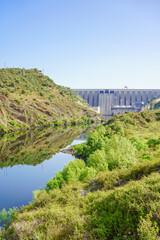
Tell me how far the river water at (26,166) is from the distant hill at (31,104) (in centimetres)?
2141

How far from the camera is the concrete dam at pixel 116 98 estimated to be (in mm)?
153538

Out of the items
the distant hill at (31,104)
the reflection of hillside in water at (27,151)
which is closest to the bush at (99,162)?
the reflection of hillside in water at (27,151)

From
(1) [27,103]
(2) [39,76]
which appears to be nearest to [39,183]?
(1) [27,103]

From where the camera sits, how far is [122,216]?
6.34 meters

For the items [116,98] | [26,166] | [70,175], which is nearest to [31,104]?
[26,166]

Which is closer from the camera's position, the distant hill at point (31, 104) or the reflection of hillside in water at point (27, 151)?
the reflection of hillside in water at point (27, 151)

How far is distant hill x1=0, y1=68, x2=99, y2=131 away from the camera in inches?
2822

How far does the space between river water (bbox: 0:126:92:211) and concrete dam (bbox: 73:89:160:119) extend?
11061 cm

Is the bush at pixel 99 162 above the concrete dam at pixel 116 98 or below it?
below

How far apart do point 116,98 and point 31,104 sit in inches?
3573

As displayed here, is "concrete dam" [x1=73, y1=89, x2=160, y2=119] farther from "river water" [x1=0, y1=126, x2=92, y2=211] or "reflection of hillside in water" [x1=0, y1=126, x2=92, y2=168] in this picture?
"river water" [x1=0, y1=126, x2=92, y2=211]

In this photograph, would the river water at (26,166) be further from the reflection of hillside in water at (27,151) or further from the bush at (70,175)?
the bush at (70,175)

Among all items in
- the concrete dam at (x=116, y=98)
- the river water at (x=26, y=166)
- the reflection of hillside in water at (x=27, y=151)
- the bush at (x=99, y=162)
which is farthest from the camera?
the concrete dam at (x=116, y=98)

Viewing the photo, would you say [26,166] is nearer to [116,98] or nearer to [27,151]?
[27,151]
